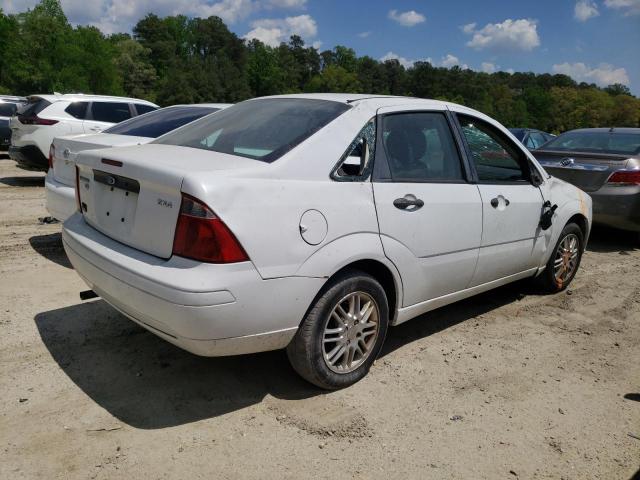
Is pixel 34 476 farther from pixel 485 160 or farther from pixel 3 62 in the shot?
pixel 3 62

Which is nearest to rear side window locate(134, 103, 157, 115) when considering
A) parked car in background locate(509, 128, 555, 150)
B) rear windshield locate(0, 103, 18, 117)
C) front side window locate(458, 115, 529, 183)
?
rear windshield locate(0, 103, 18, 117)

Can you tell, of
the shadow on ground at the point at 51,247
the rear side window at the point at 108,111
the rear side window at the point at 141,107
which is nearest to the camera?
the shadow on ground at the point at 51,247

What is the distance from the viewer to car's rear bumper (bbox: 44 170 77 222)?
17.0 ft

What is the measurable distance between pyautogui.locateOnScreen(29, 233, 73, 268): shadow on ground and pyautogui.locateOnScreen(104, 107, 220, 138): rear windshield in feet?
4.56

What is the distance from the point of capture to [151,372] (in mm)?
3432

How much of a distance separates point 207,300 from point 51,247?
13.9 feet

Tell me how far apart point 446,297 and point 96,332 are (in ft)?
8.27

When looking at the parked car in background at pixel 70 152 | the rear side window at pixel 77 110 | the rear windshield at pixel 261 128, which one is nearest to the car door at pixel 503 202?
the rear windshield at pixel 261 128

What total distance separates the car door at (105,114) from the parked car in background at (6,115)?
670cm

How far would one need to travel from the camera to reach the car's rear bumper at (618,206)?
274 inches

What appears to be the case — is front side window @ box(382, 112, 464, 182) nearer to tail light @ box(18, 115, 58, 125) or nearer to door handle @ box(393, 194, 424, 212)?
door handle @ box(393, 194, 424, 212)

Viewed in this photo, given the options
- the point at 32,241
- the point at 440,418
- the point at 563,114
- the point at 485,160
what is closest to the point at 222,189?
the point at 440,418

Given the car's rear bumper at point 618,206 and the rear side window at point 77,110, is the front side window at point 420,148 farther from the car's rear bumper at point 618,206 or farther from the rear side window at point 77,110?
the rear side window at point 77,110

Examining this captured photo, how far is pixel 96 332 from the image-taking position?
13.0 feet
